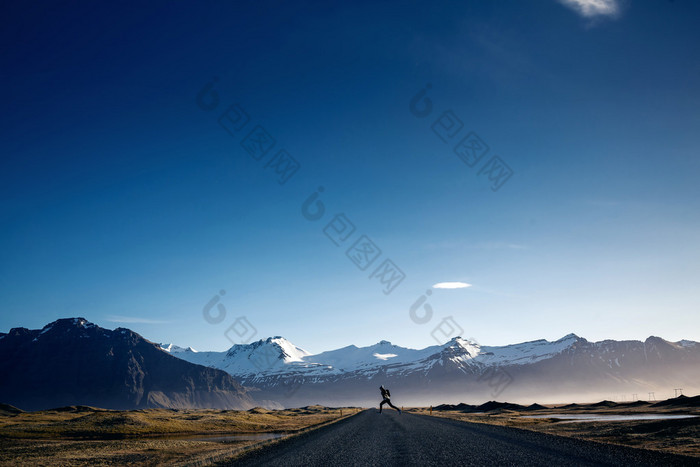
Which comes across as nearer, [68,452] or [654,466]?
[654,466]

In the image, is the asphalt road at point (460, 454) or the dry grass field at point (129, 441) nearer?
the asphalt road at point (460, 454)

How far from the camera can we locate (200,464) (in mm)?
19844

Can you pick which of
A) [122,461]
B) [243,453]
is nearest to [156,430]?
[122,461]

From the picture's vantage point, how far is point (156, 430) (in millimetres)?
78625

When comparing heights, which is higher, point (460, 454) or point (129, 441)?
point (460, 454)

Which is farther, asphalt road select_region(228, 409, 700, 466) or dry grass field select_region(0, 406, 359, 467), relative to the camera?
dry grass field select_region(0, 406, 359, 467)

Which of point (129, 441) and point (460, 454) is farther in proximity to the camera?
point (129, 441)

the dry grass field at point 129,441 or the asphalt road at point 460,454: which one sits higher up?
the asphalt road at point 460,454

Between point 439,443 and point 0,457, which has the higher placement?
point 439,443

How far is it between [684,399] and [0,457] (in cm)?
12921

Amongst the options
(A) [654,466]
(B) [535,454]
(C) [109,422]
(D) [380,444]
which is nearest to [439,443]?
(D) [380,444]

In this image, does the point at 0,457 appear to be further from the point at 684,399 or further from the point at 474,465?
the point at 684,399

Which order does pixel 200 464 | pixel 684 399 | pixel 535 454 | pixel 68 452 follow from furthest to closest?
1. pixel 684 399
2. pixel 68 452
3. pixel 200 464
4. pixel 535 454

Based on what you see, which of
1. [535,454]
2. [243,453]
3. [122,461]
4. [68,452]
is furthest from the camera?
[68,452]
